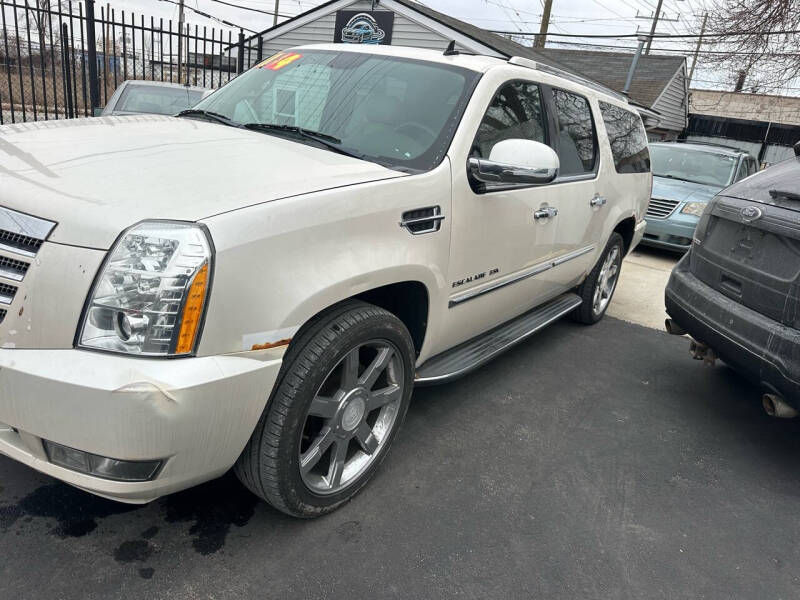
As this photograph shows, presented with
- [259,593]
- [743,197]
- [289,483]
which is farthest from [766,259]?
[259,593]

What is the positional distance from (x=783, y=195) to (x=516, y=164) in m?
1.61

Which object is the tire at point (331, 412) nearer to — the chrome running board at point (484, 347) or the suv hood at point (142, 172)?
the chrome running board at point (484, 347)

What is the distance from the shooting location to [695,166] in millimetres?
9633

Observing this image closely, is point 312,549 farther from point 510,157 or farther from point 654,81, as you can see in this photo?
point 654,81


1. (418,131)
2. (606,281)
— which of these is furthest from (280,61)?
(606,281)

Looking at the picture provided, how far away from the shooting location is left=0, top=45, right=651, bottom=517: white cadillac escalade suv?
166 centimetres

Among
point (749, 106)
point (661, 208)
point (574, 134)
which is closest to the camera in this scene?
point (574, 134)

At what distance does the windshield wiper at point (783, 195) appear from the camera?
10.0 ft

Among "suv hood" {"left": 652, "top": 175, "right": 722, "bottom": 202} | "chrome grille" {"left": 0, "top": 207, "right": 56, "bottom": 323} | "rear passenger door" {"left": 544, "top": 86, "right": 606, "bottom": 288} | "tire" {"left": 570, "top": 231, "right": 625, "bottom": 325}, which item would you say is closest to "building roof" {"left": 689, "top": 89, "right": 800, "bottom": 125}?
"suv hood" {"left": 652, "top": 175, "right": 722, "bottom": 202}

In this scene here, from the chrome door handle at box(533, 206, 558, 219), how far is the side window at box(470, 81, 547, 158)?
1.29 feet

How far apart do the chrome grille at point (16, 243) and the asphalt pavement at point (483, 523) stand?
1.49ft

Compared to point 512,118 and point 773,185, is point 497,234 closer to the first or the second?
point 512,118

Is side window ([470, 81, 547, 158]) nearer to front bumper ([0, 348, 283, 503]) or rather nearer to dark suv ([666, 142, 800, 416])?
dark suv ([666, 142, 800, 416])

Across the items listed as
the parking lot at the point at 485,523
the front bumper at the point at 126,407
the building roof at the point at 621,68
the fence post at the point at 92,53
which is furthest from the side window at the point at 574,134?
the building roof at the point at 621,68
